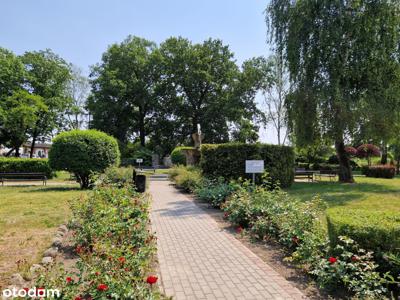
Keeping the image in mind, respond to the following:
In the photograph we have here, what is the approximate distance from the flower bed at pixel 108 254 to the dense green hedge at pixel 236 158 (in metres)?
8.05

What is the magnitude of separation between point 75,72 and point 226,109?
2441cm

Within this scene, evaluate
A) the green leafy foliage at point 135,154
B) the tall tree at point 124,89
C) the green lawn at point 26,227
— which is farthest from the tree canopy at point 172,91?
the green lawn at point 26,227

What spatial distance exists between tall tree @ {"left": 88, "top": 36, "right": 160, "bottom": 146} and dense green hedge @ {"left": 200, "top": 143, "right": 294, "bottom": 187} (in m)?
30.3

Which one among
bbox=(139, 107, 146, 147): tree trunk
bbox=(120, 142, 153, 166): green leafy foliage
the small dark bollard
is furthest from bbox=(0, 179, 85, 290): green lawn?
bbox=(139, 107, 146, 147): tree trunk

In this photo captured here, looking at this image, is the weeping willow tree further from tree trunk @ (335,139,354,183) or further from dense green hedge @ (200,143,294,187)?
dense green hedge @ (200,143,294,187)

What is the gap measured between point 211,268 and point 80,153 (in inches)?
470

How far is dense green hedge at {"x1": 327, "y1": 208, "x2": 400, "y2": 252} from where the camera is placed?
13.0ft

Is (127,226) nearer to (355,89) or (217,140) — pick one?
(355,89)

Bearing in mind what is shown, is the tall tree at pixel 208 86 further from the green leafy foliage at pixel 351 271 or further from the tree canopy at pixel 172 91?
the green leafy foliage at pixel 351 271

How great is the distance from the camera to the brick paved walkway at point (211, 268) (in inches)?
153

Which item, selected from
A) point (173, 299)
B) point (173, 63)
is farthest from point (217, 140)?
point (173, 299)

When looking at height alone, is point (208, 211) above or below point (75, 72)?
below

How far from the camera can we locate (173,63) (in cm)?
4419

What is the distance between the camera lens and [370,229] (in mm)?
4055
